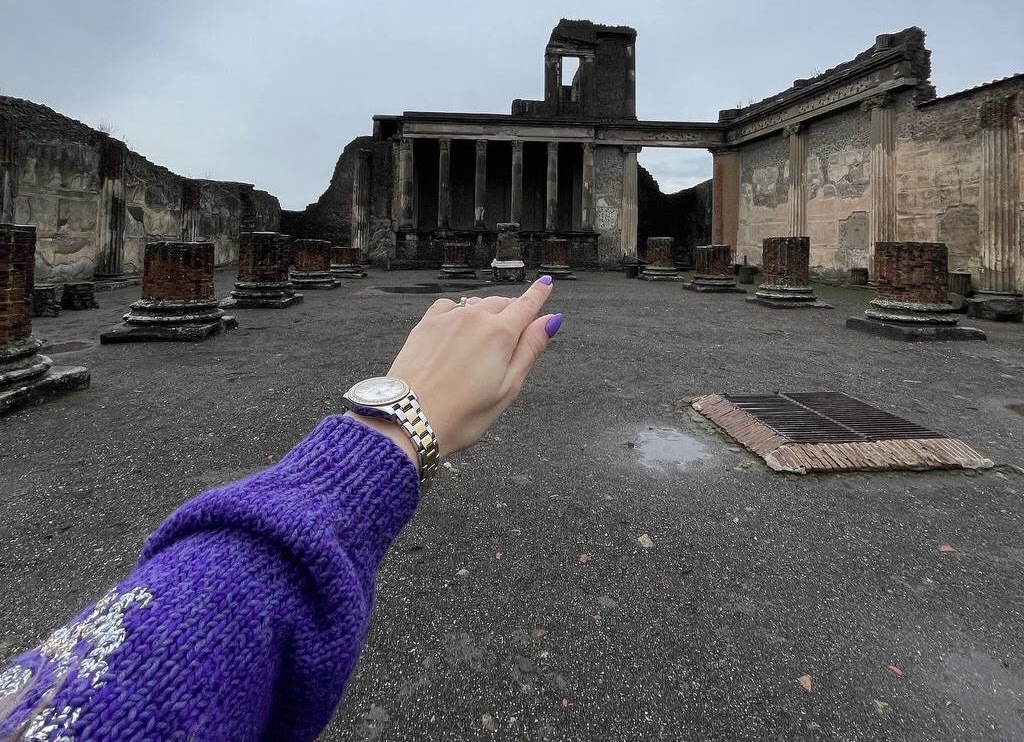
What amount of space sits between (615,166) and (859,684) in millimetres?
22540

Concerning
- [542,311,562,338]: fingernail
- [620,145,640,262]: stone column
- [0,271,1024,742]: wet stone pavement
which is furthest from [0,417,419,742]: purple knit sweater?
[620,145,640,262]: stone column

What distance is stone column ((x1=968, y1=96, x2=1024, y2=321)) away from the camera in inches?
402

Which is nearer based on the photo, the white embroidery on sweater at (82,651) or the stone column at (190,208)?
the white embroidery on sweater at (82,651)

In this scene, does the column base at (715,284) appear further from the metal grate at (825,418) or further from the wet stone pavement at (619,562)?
the metal grate at (825,418)

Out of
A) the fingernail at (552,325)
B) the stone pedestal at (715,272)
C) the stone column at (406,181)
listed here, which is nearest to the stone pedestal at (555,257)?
the stone pedestal at (715,272)

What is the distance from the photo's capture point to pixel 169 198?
45.5 feet

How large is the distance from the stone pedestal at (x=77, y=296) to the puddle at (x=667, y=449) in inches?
356

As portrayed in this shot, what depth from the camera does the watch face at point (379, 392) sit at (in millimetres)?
758

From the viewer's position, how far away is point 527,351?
914mm

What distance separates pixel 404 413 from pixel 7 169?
1170 cm

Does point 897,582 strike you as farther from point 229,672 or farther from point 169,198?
point 169,198

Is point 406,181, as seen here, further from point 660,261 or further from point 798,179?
point 798,179

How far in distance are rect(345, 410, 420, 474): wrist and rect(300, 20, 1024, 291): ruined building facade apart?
13.5m

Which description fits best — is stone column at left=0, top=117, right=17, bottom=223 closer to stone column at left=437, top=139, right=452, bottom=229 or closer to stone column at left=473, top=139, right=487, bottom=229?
stone column at left=437, top=139, right=452, bottom=229
